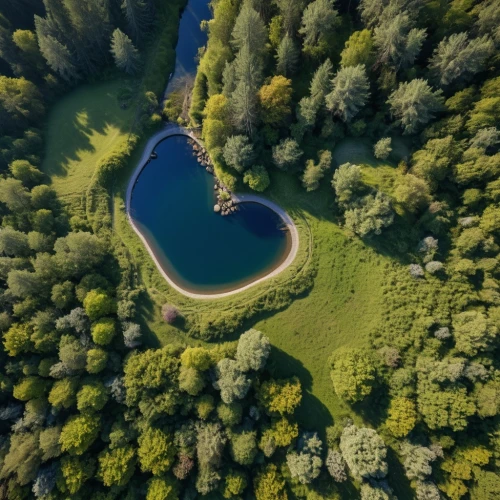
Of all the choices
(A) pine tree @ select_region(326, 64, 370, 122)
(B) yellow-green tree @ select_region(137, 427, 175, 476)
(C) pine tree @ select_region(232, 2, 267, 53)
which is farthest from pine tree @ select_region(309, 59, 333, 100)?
(B) yellow-green tree @ select_region(137, 427, 175, 476)

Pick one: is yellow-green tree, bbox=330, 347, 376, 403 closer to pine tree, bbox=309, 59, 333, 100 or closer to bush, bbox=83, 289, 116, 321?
bush, bbox=83, 289, 116, 321

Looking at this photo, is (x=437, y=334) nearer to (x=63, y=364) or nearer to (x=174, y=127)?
(x=63, y=364)

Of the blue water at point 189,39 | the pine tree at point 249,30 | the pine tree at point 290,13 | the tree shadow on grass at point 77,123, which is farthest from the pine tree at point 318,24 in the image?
the tree shadow on grass at point 77,123

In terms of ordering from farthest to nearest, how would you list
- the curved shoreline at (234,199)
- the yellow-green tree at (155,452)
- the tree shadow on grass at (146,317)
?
the curved shoreline at (234,199), the tree shadow on grass at (146,317), the yellow-green tree at (155,452)

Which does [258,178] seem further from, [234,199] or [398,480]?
[398,480]

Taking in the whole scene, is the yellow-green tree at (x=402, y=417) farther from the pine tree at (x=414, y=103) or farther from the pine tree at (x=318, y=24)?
the pine tree at (x=318, y=24)

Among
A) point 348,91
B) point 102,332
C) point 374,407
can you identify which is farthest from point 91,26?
point 374,407
